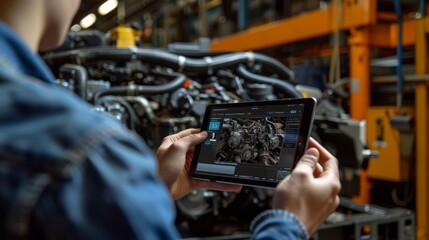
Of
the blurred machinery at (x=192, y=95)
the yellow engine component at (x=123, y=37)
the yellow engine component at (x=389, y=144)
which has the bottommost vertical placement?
the yellow engine component at (x=389, y=144)

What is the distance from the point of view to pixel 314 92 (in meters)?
3.44

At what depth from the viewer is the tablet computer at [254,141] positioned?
118 centimetres

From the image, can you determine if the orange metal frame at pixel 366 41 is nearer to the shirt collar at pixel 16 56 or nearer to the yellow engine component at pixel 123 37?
the yellow engine component at pixel 123 37

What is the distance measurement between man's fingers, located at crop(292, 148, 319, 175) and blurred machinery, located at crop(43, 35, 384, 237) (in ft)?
4.63

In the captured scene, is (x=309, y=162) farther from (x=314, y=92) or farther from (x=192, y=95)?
(x=314, y=92)

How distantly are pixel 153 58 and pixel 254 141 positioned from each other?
1.58 m

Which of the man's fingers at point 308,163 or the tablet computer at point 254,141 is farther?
the tablet computer at point 254,141

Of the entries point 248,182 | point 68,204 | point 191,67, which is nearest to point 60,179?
point 68,204

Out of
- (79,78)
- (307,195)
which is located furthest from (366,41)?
(307,195)

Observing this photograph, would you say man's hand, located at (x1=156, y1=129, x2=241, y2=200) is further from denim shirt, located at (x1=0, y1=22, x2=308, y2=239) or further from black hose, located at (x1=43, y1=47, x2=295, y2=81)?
black hose, located at (x1=43, y1=47, x2=295, y2=81)

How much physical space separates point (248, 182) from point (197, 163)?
229 mm

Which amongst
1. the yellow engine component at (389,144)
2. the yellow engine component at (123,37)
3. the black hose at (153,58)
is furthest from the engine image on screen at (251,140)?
the yellow engine component at (389,144)

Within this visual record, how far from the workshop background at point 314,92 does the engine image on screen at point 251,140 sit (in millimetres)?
28

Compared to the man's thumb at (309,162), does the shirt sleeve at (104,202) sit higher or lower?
higher
